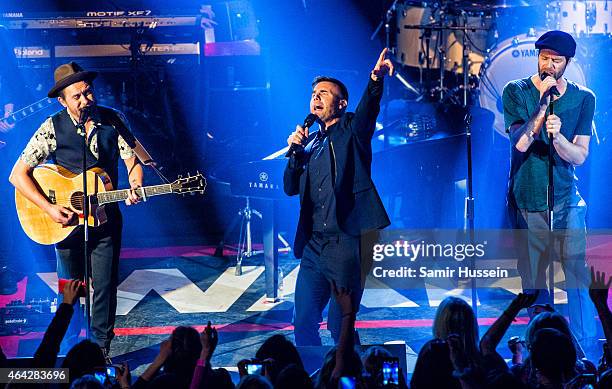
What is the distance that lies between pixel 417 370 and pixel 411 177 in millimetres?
6278

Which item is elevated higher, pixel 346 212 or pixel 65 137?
pixel 65 137

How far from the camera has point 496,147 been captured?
12.6 metres

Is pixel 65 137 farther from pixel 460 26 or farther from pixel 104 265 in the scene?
pixel 460 26

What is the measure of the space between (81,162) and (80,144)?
14 cm

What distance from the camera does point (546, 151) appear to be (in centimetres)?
778

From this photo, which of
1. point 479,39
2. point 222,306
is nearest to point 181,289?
point 222,306

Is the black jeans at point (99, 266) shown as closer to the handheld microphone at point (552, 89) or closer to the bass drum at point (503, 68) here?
the handheld microphone at point (552, 89)

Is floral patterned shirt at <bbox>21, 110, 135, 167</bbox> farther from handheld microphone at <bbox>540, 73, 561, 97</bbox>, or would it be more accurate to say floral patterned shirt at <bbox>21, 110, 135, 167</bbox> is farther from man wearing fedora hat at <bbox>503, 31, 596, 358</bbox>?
handheld microphone at <bbox>540, 73, 561, 97</bbox>

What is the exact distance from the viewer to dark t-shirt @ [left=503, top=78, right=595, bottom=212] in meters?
7.75

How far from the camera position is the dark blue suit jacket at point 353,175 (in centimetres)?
718

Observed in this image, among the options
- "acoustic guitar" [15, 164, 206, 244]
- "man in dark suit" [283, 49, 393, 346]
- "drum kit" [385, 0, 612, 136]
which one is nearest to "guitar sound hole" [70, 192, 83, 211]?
"acoustic guitar" [15, 164, 206, 244]

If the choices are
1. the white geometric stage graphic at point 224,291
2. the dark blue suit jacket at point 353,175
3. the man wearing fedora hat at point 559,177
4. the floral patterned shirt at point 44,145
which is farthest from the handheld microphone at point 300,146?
the white geometric stage graphic at point 224,291

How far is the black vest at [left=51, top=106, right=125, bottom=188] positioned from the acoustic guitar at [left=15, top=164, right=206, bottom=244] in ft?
0.20

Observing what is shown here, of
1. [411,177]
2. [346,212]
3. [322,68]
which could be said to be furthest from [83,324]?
[322,68]
